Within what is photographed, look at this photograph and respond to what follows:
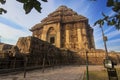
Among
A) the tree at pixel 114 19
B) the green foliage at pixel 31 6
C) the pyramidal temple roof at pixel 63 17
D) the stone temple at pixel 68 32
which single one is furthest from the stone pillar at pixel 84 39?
the green foliage at pixel 31 6

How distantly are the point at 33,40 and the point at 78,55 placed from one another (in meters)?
14.1

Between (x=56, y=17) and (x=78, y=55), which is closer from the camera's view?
(x=78, y=55)

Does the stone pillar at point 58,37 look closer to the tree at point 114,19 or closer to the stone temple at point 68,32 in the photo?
the stone temple at point 68,32

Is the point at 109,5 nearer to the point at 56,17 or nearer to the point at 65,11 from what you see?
the point at 56,17

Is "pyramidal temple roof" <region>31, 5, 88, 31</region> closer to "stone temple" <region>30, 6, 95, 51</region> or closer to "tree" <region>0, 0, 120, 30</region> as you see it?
"stone temple" <region>30, 6, 95, 51</region>

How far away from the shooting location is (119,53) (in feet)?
88.9

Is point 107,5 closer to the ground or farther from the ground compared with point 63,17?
closer to the ground

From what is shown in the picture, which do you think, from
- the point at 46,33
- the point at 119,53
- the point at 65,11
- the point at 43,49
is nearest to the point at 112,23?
the point at 43,49

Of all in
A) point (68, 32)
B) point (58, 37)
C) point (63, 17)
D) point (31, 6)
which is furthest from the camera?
point (63, 17)

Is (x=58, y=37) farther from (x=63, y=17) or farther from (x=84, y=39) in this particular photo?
(x=63, y=17)

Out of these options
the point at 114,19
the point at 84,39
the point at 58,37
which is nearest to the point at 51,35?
the point at 58,37

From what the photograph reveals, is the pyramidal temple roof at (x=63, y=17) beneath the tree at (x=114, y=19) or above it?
above

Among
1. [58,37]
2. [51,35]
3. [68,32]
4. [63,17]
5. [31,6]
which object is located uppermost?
[63,17]

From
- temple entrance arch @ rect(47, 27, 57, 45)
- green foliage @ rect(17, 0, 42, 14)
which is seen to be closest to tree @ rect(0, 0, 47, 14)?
green foliage @ rect(17, 0, 42, 14)
